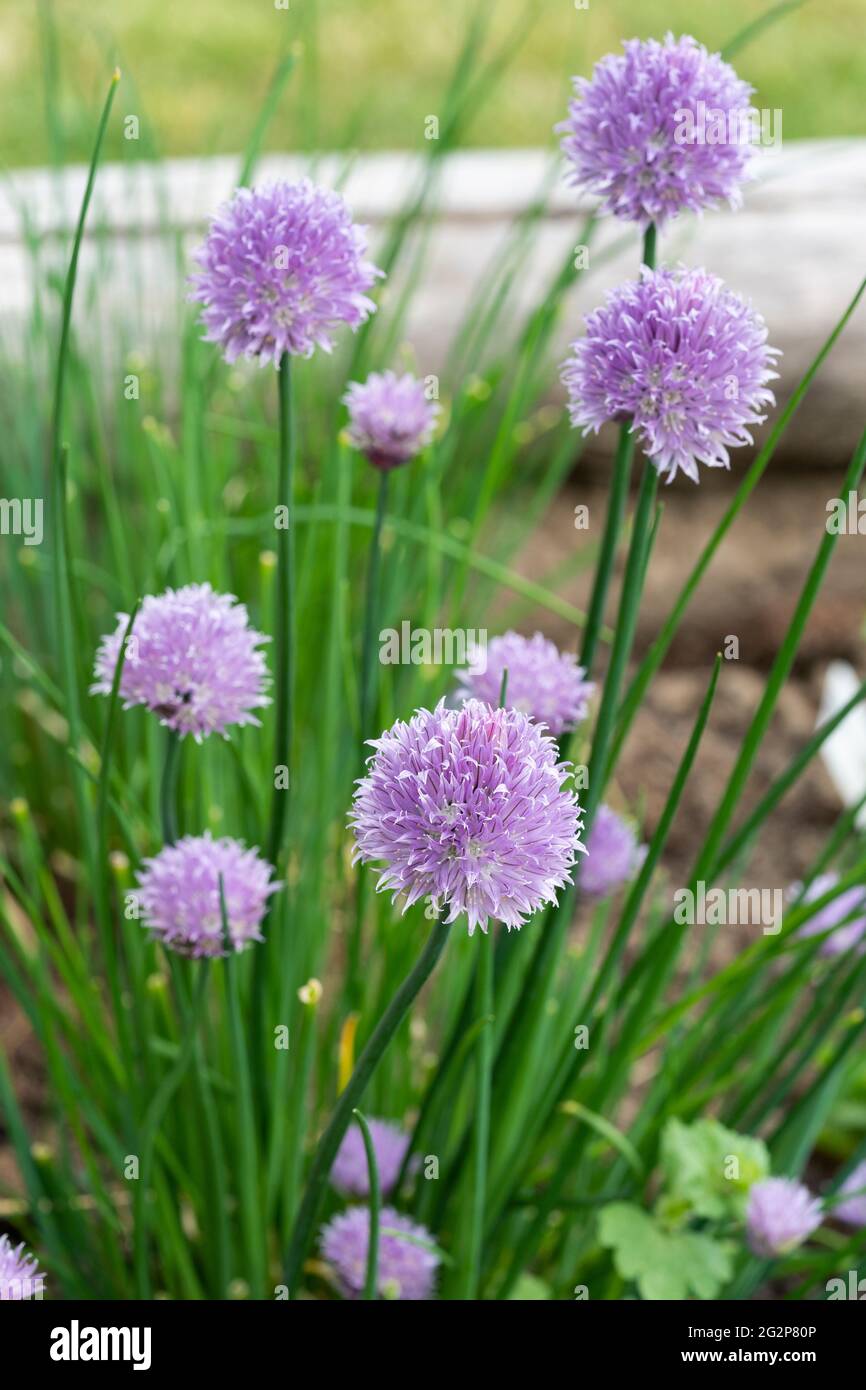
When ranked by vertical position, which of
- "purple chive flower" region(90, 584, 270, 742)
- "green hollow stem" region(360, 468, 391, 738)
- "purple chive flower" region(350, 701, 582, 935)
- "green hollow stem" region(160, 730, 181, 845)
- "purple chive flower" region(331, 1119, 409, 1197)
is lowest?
"purple chive flower" region(331, 1119, 409, 1197)

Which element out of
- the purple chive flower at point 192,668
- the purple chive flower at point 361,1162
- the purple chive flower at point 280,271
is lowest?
the purple chive flower at point 361,1162

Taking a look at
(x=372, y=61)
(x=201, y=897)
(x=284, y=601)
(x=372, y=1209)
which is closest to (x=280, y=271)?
(x=284, y=601)

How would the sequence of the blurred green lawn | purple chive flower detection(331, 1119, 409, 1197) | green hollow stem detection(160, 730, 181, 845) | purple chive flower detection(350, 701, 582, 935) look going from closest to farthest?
1. purple chive flower detection(350, 701, 582, 935)
2. green hollow stem detection(160, 730, 181, 845)
3. purple chive flower detection(331, 1119, 409, 1197)
4. the blurred green lawn

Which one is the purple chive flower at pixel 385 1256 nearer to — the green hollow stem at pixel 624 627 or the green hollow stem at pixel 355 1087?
the green hollow stem at pixel 355 1087

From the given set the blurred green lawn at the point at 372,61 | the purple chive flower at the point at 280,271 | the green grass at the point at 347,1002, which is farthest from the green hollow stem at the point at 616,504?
the blurred green lawn at the point at 372,61

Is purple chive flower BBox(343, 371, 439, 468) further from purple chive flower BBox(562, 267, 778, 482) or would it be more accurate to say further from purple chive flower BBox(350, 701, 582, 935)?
purple chive flower BBox(350, 701, 582, 935)

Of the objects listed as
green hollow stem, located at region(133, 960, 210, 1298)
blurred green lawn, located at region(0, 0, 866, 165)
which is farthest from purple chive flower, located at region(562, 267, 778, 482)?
blurred green lawn, located at region(0, 0, 866, 165)

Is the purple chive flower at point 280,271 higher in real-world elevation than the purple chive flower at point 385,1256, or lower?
higher
